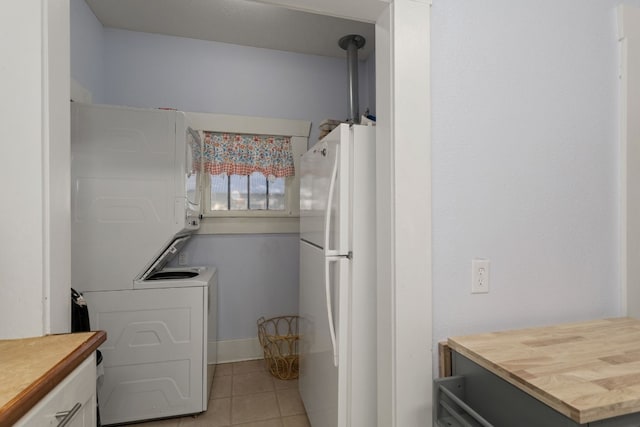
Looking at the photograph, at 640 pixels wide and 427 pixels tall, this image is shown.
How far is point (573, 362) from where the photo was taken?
0.92 metres

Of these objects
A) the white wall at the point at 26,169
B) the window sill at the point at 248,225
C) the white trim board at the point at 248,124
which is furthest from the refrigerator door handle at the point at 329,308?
the white trim board at the point at 248,124

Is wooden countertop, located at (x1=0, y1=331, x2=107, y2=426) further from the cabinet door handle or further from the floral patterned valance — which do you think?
the floral patterned valance

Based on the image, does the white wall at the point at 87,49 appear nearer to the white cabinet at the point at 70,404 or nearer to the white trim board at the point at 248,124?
the white trim board at the point at 248,124

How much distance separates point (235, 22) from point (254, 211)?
61.6 inches

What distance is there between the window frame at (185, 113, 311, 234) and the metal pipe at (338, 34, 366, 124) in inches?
20.2

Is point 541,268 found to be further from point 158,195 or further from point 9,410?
point 158,195

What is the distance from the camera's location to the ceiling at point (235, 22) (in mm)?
2355

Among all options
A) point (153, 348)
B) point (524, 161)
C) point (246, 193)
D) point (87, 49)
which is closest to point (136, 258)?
point (153, 348)

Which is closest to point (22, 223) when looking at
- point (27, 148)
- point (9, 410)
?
point (27, 148)

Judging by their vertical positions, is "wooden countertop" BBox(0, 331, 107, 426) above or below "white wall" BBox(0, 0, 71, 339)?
below

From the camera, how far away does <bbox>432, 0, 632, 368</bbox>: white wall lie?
118 cm

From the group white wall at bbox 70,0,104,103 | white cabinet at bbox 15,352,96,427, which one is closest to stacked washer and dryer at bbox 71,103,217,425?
white wall at bbox 70,0,104,103

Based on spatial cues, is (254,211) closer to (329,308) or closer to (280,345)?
(280,345)

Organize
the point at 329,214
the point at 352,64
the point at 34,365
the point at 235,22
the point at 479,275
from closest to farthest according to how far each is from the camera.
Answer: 1. the point at 34,365
2. the point at 479,275
3. the point at 329,214
4. the point at 235,22
5. the point at 352,64
